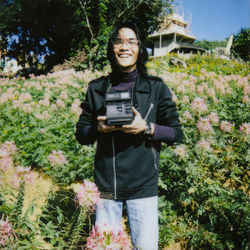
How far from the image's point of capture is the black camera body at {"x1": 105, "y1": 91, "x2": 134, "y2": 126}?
4.62 feet

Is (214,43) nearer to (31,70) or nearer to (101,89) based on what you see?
(31,70)

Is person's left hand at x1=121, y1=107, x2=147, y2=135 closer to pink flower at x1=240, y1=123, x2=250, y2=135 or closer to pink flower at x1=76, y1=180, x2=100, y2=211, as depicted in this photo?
pink flower at x1=76, y1=180, x2=100, y2=211

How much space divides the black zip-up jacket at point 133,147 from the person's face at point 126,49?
14 centimetres

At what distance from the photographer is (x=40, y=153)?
3.80 m

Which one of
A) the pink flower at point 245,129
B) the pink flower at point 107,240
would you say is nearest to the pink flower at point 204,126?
the pink flower at point 245,129

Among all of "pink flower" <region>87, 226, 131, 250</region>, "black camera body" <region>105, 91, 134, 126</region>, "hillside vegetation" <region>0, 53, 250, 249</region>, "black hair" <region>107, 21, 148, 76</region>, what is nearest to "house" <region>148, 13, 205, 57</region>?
"hillside vegetation" <region>0, 53, 250, 249</region>

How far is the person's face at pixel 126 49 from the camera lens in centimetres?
163

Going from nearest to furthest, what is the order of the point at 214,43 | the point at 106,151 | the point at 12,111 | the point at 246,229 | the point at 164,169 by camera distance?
the point at 106,151
the point at 246,229
the point at 164,169
the point at 12,111
the point at 214,43

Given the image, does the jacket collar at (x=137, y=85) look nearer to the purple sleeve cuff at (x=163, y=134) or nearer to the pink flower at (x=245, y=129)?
the purple sleeve cuff at (x=163, y=134)

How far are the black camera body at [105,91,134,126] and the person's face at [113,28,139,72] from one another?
33 cm

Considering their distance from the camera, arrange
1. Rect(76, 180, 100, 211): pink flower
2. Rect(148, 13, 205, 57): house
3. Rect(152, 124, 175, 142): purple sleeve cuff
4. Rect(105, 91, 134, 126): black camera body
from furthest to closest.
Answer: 1. Rect(148, 13, 205, 57): house
2. Rect(152, 124, 175, 142): purple sleeve cuff
3. Rect(105, 91, 134, 126): black camera body
4. Rect(76, 180, 100, 211): pink flower

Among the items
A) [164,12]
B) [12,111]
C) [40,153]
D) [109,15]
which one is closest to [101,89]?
[40,153]

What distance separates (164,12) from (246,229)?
18.1 meters

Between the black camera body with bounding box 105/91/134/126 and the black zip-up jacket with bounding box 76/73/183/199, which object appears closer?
the black camera body with bounding box 105/91/134/126
